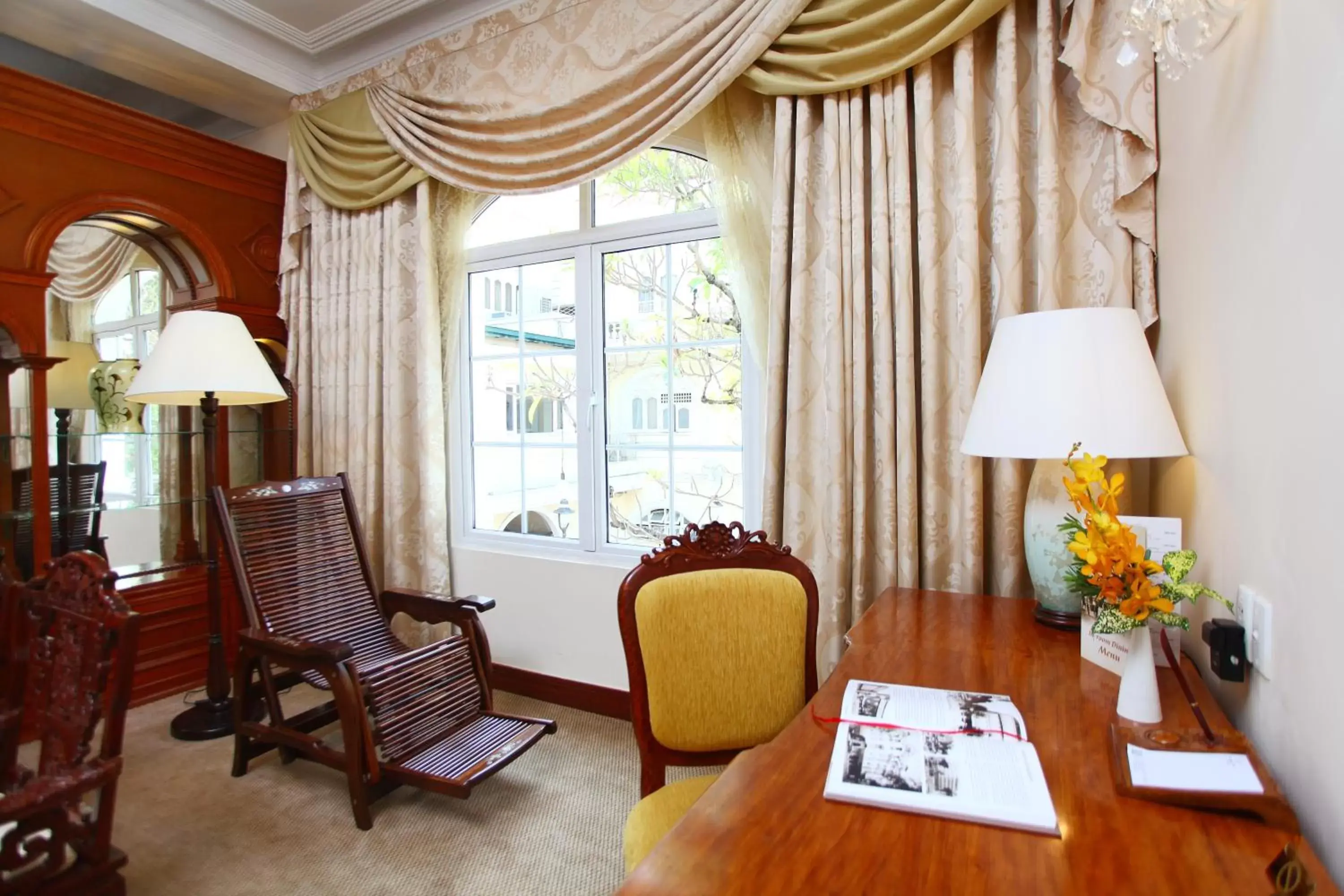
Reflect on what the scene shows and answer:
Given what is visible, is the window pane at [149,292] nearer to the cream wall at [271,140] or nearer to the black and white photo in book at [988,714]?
the cream wall at [271,140]

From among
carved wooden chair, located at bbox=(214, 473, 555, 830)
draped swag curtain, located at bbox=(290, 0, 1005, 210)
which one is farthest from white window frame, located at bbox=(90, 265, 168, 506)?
carved wooden chair, located at bbox=(214, 473, 555, 830)

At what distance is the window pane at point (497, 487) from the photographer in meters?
3.20

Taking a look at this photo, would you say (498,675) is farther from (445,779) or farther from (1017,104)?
(1017,104)

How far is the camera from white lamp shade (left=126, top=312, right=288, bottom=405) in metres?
2.46

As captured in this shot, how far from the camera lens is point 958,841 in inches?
32.0

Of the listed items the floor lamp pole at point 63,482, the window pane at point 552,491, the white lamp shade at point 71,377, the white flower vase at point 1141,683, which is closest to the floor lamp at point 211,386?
the floor lamp pole at point 63,482

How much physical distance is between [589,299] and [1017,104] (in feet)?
5.45

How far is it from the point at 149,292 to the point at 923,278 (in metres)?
3.76

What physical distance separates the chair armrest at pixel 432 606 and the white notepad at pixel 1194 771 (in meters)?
2.01

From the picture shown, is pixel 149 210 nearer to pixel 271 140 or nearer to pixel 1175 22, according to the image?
pixel 271 140

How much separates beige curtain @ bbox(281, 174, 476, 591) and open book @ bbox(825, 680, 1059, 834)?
2417mm

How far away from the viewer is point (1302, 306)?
95 centimetres

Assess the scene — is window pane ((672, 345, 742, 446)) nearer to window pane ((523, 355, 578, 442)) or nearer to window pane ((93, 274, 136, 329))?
window pane ((523, 355, 578, 442))

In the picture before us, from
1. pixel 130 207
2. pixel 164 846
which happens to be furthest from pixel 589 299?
pixel 164 846
